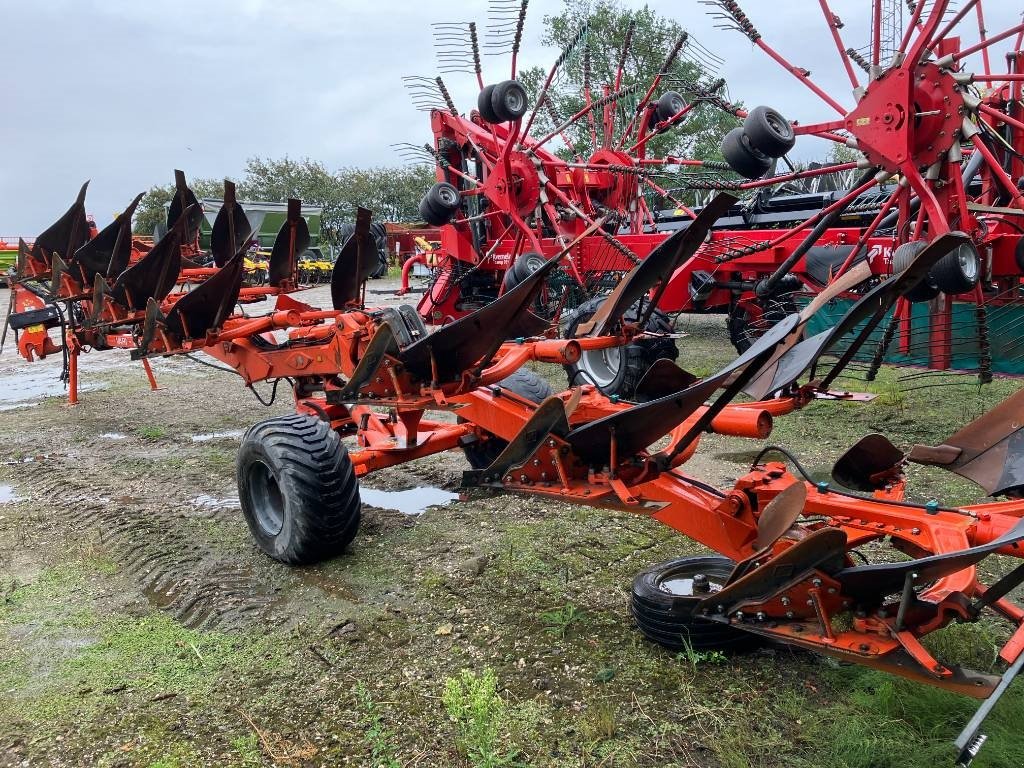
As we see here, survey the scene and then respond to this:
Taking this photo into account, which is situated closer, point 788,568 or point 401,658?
point 788,568

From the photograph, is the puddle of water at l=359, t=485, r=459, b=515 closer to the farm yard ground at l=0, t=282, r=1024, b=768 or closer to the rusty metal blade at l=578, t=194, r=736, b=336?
the farm yard ground at l=0, t=282, r=1024, b=768

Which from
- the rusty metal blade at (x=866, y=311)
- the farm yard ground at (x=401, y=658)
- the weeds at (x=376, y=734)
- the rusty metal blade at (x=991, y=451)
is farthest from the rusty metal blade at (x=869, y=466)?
the weeds at (x=376, y=734)

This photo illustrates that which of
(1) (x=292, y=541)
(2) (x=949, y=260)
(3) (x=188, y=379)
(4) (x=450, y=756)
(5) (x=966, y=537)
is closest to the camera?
(5) (x=966, y=537)

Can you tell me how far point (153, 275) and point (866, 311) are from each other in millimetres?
4845

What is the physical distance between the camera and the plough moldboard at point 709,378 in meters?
2.30

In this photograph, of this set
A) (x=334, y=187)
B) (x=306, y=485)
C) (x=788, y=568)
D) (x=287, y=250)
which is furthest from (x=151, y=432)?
(x=334, y=187)

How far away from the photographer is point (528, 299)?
334cm

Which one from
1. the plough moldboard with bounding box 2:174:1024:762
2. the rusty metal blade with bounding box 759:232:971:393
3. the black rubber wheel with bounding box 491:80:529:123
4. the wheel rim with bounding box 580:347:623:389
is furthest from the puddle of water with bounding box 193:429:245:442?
the rusty metal blade with bounding box 759:232:971:393

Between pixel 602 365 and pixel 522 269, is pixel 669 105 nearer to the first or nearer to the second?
pixel 522 269

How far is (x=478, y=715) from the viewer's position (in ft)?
8.66

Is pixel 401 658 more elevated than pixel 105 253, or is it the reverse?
pixel 105 253

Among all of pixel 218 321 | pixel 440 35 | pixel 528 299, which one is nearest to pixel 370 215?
pixel 218 321

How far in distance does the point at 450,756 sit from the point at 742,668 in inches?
42.5

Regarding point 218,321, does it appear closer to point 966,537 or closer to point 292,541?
point 292,541
